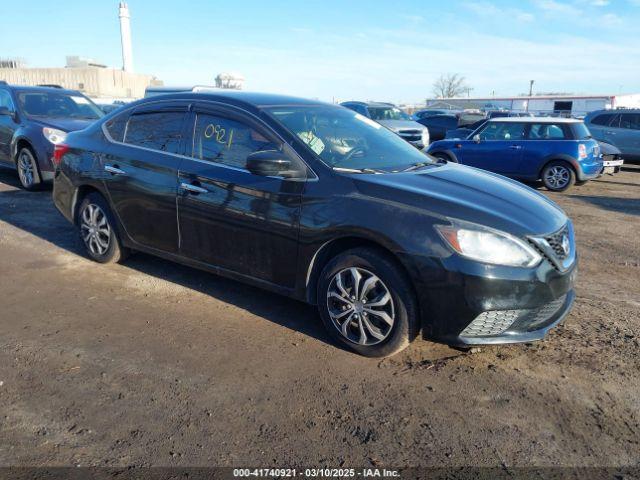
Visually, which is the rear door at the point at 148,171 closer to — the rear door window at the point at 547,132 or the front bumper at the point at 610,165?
the rear door window at the point at 547,132

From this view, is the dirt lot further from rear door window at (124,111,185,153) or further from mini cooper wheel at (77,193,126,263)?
rear door window at (124,111,185,153)

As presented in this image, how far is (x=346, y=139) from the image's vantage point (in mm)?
4152

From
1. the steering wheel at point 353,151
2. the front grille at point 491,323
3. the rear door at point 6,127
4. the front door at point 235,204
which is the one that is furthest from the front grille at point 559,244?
the rear door at point 6,127

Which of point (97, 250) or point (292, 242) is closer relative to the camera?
point (292, 242)

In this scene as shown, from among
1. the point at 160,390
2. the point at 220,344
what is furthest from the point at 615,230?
the point at 160,390

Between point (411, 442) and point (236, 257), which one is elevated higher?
point (236, 257)

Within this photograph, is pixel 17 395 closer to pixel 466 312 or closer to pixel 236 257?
pixel 236 257

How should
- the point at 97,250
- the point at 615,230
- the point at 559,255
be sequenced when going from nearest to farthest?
the point at 559,255
the point at 97,250
the point at 615,230

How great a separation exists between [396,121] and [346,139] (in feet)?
41.3

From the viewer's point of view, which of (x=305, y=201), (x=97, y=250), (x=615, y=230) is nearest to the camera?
(x=305, y=201)

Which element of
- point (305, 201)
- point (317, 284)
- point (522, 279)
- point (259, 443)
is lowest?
point (259, 443)

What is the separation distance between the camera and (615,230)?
712cm

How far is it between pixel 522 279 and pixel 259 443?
1.76 m

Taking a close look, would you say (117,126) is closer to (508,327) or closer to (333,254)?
(333,254)
